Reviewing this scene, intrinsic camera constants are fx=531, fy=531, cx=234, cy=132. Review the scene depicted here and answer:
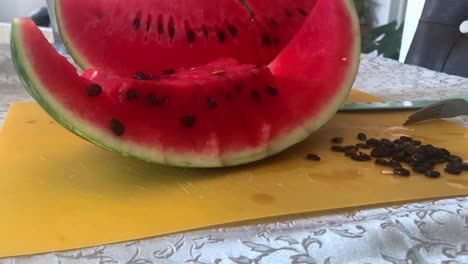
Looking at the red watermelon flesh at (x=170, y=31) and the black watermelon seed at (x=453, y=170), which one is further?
the red watermelon flesh at (x=170, y=31)

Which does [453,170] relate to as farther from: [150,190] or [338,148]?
[150,190]

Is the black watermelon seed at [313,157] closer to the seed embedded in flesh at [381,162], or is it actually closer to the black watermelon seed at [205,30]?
the seed embedded in flesh at [381,162]

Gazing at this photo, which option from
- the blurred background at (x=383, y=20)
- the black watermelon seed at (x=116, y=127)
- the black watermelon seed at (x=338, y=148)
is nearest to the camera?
the black watermelon seed at (x=116, y=127)

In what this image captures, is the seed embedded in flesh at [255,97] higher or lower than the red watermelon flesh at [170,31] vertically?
lower

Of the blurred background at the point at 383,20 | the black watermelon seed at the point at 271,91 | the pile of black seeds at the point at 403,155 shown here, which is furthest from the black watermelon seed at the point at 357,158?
the blurred background at the point at 383,20

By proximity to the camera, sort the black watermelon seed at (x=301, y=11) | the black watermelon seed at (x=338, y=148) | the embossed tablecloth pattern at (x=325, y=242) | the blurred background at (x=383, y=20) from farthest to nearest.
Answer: the blurred background at (x=383, y=20) < the black watermelon seed at (x=301, y=11) < the black watermelon seed at (x=338, y=148) < the embossed tablecloth pattern at (x=325, y=242)

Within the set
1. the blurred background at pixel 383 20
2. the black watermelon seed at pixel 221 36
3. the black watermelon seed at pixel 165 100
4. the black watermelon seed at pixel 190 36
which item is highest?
the blurred background at pixel 383 20

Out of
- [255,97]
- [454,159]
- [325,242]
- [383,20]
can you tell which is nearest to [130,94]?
[255,97]
